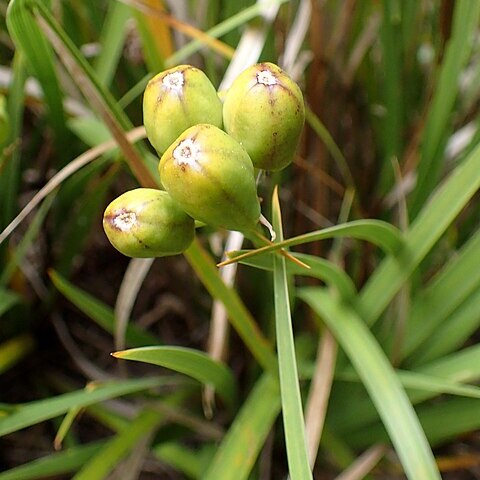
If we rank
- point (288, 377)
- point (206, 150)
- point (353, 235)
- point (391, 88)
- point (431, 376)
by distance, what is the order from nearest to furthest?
point (206, 150), point (288, 377), point (353, 235), point (431, 376), point (391, 88)

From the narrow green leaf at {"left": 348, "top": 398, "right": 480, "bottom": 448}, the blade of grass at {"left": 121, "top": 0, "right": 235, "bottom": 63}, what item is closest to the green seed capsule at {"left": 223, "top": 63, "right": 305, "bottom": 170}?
the blade of grass at {"left": 121, "top": 0, "right": 235, "bottom": 63}

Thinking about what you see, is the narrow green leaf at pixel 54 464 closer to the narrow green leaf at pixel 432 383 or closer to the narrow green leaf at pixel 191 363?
the narrow green leaf at pixel 191 363

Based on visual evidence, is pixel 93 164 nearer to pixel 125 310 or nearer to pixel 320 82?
pixel 125 310

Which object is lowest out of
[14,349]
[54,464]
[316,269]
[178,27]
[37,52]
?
[54,464]

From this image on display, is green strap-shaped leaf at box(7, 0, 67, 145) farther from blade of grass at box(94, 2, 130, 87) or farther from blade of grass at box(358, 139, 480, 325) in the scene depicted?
blade of grass at box(358, 139, 480, 325)

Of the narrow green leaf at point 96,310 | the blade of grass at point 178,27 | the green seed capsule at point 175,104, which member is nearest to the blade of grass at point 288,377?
the green seed capsule at point 175,104

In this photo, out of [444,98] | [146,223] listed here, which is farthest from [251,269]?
[146,223]

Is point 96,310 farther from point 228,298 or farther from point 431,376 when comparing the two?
point 431,376
